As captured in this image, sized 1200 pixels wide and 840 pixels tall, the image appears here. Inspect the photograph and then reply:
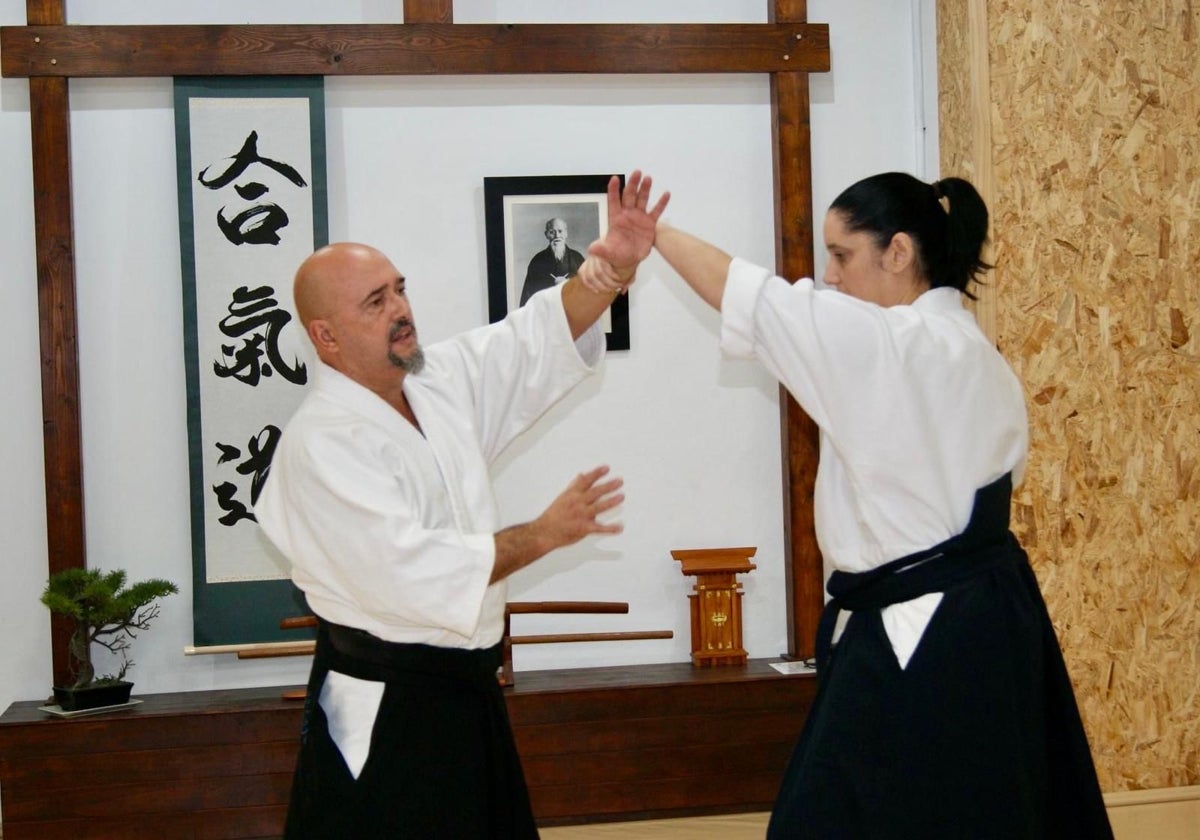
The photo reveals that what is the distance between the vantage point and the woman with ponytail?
1982 millimetres

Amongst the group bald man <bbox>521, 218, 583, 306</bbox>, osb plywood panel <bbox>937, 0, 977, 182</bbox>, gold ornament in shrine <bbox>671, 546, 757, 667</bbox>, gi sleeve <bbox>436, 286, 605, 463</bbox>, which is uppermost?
osb plywood panel <bbox>937, 0, 977, 182</bbox>

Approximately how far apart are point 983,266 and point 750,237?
204 cm

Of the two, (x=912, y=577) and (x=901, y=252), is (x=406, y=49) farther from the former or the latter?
(x=912, y=577)

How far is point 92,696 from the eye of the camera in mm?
3715

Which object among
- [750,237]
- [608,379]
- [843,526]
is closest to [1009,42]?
[750,237]

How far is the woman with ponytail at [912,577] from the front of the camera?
1.98 m

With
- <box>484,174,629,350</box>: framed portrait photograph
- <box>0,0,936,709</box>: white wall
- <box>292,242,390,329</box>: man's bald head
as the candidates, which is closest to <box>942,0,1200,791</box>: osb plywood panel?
<box>0,0,936,709</box>: white wall

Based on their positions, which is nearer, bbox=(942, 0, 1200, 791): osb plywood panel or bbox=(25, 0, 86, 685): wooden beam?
bbox=(942, 0, 1200, 791): osb plywood panel

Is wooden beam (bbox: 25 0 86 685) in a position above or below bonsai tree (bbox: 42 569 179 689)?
above

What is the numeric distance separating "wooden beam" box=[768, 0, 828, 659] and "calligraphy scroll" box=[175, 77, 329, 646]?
149 cm

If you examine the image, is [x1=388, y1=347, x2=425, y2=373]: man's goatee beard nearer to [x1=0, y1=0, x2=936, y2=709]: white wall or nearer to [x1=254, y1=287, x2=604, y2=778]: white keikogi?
[x1=254, y1=287, x2=604, y2=778]: white keikogi

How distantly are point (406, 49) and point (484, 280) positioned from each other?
78 centimetres

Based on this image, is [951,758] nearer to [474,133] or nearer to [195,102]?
[474,133]

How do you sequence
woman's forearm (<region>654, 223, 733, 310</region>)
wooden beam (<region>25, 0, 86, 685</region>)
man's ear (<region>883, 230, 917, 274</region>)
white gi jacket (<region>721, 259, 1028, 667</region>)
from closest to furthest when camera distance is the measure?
white gi jacket (<region>721, 259, 1028, 667</region>) → woman's forearm (<region>654, 223, 733, 310</region>) → man's ear (<region>883, 230, 917, 274</region>) → wooden beam (<region>25, 0, 86, 685</region>)
